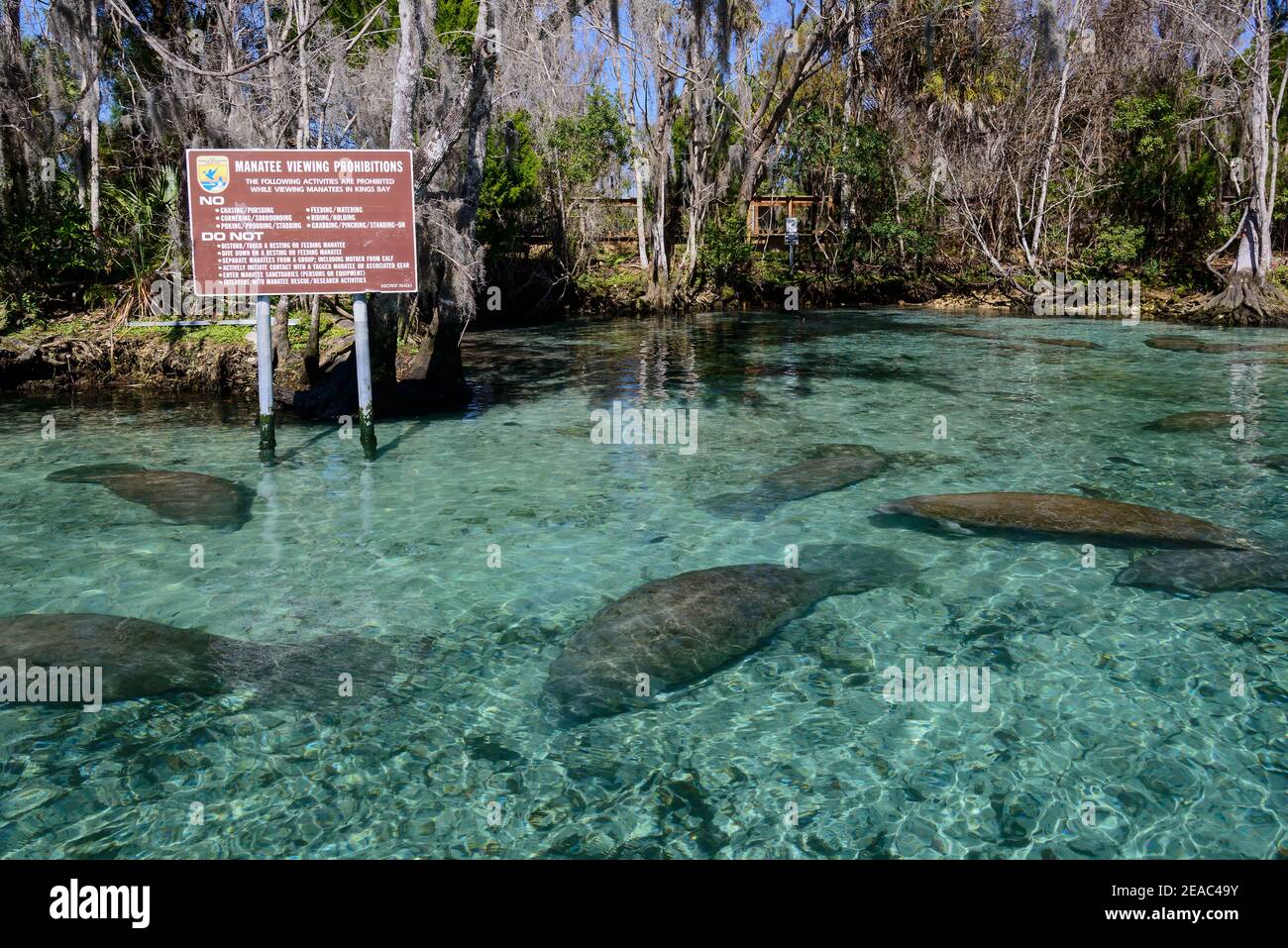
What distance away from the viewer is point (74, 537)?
770 centimetres

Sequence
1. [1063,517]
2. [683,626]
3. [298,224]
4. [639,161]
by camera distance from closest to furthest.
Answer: [683,626]
[1063,517]
[298,224]
[639,161]

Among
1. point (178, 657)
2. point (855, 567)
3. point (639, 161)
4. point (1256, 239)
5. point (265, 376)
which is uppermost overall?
point (639, 161)

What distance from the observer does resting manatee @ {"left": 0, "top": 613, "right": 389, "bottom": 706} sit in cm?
507

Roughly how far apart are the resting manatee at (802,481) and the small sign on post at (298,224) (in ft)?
14.9

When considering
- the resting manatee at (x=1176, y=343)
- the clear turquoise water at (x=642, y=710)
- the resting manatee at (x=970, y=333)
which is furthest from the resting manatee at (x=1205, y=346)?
the clear turquoise water at (x=642, y=710)

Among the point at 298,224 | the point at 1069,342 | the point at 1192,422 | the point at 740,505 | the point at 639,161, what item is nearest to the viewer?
the point at 740,505

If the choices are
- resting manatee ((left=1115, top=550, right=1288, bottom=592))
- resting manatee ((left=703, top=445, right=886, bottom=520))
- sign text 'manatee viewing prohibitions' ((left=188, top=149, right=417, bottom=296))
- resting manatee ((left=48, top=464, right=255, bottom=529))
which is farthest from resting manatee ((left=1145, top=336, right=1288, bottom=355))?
resting manatee ((left=48, top=464, right=255, bottom=529))

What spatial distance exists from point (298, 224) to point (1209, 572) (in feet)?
30.0

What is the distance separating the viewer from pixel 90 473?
9.80 m

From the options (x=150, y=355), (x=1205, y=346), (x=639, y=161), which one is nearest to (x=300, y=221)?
(x=150, y=355)

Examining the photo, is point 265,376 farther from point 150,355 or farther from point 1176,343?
point 1176,343

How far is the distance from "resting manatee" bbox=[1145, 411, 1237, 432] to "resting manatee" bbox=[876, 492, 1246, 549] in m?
4.48
